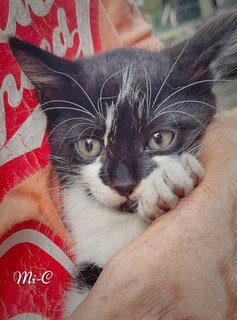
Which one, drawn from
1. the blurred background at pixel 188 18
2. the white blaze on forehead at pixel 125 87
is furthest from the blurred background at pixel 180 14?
the white blaze on forehead at pixel 125 87

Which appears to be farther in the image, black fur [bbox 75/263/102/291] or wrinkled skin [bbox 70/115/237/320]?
black fur [bbox 75/263/102/291]

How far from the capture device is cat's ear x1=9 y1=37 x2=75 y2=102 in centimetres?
54

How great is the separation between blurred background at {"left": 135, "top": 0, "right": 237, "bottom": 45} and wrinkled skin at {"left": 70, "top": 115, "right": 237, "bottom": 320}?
26cm

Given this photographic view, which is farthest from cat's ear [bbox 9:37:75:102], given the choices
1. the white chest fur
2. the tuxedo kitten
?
the white chest fur

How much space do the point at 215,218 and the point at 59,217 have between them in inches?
8.5

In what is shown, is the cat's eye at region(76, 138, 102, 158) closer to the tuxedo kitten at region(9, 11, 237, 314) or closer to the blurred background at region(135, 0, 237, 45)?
the tuxedo kitten at region(9, 11, 237, 314)

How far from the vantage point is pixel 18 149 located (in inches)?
21.3

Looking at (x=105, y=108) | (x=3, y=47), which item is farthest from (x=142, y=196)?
(x=3, y=47)

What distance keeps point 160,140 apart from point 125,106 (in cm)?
6

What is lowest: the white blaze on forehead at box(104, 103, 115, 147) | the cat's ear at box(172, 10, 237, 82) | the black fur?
the black fur

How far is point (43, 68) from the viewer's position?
577mm

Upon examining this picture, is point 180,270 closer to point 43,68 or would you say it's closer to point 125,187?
point 125,187

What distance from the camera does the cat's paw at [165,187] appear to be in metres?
0.51

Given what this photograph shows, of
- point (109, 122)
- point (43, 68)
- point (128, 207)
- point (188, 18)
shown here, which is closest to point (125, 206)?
point (128, 207)
